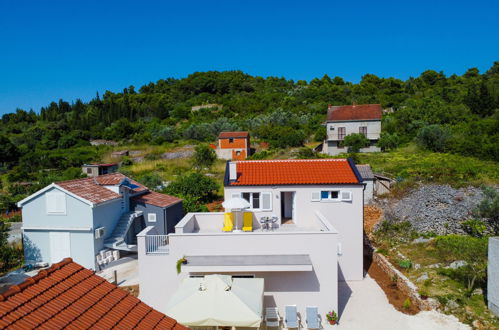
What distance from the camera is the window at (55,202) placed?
57.2 feet

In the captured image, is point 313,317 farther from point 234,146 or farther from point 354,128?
point 354,128

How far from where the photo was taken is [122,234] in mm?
18875

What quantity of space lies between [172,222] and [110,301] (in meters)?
16.8

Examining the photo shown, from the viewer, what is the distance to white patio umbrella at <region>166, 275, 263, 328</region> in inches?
364

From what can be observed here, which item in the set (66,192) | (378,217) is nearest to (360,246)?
(378,217)

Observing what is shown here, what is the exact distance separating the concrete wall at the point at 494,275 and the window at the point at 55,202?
63.4 feet

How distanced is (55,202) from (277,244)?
12890 mm

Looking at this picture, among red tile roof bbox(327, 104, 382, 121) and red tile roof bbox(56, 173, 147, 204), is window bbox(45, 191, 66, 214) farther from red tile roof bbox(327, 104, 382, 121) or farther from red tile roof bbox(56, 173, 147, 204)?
red tile roof bbox(327, 104, 382, 121)

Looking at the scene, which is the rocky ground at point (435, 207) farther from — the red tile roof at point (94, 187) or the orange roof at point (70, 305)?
the orange roof at point (70, 305)

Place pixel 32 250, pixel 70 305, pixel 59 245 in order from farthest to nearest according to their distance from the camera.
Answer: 1. pixel 32 250
2. pixel 59 245
3. pixel 70 305

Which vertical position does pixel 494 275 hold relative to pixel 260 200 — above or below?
below

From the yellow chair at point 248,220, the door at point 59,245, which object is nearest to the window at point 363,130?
the yellow chair at point 248,220

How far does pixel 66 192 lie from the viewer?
1723cm

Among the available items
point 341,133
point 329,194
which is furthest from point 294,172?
point 341,133
